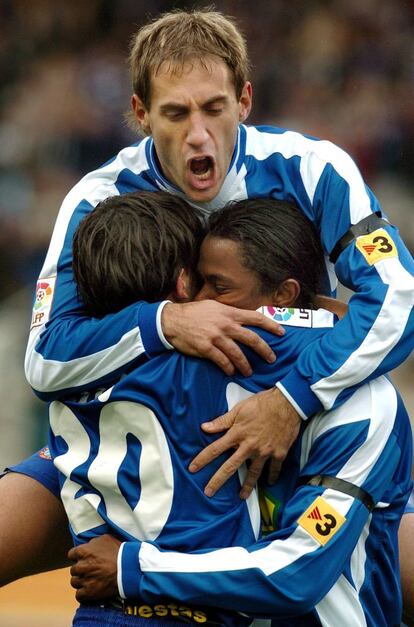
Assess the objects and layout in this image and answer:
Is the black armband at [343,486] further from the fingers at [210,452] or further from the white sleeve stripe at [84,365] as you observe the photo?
the white sleeve stripe at [84,365]

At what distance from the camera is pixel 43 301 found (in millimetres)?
2994

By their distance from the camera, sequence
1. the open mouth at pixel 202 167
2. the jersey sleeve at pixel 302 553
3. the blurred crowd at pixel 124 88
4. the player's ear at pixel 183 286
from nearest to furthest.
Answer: the jersey sleeve at pixel 302 553, the player's ear at pixel 183 286, the open mouth at pixel 202 167, the blurred crowd at pixel 124 88

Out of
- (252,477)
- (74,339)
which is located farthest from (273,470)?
(74,339)

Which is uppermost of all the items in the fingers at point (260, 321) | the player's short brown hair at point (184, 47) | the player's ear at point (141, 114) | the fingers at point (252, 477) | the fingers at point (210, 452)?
the player's short brown hair at point (184, 47)

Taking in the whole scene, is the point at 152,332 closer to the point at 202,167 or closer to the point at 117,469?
the point at 117,469

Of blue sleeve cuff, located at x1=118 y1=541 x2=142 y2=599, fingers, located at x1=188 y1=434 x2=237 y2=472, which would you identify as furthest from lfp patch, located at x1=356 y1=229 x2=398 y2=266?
blue sleeve cuff, located at x1=118 y1=541 x2=142 y2=599

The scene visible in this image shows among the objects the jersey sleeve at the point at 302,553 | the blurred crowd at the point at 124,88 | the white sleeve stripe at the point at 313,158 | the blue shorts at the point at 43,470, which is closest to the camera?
the jersey sleeve at the point at 302,553

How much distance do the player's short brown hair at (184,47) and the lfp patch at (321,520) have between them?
1252 mm

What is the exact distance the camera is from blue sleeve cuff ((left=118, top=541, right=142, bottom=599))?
2459 mm

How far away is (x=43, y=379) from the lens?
277cm

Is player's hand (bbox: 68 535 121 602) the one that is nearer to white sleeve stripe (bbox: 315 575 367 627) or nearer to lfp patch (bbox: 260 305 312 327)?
white sleeve stripe (bbox: 315 575 367 627)

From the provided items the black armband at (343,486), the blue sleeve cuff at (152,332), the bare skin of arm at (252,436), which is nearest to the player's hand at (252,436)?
the bare skin of arm at (252,436)

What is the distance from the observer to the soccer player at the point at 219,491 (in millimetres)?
2443

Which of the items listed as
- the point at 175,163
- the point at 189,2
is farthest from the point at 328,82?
the point at 175,163
